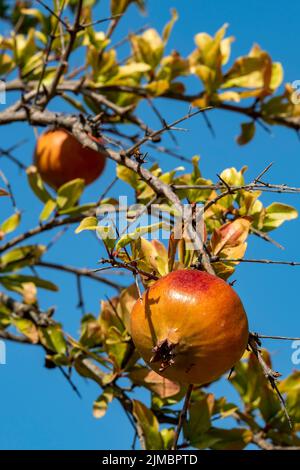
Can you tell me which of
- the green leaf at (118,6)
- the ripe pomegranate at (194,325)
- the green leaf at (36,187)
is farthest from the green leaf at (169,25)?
the ripe pomegranate at (194,325)

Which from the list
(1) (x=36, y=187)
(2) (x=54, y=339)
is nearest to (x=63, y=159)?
(1) (x=36, y=187)

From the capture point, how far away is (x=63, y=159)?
103 inches

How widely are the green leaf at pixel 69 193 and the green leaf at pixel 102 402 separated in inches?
24.7

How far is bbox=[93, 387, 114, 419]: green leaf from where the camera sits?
2025 millimetres

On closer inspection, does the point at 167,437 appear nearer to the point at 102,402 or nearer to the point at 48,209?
the point at 102,402

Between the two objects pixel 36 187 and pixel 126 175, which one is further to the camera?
pixel 36 187

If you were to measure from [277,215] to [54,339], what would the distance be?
30.2 inches

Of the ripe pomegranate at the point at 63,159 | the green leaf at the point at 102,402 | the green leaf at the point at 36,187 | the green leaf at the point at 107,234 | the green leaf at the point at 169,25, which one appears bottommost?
the green leaf at the point at 102,402

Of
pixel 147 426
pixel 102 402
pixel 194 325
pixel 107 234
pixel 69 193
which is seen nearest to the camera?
pixel 194 325

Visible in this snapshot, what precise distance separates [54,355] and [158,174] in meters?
0.63

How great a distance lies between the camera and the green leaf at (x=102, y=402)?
6.64ft

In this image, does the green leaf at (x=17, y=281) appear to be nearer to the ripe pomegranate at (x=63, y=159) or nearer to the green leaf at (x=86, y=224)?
the ripe pomegranate at (x=63, y=159)

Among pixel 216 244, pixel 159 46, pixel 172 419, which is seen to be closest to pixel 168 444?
pixel 172 419
